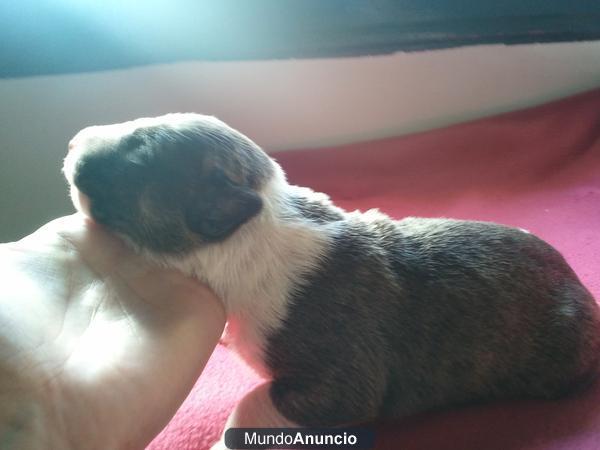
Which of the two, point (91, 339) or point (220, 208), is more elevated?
point (220, 208)

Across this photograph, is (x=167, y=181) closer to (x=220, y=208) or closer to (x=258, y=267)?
(x=220, y=208)

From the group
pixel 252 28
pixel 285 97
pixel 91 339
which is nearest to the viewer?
pixel 91 339

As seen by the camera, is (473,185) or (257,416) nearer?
(257,416)

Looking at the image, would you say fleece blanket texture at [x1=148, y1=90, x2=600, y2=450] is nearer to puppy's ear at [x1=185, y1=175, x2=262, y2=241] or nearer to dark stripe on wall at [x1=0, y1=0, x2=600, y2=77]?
dark stripe on wall at [x1=0, y1=0, x2=600, y2=77]

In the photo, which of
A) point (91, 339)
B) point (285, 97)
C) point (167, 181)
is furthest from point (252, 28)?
point (91, 339)

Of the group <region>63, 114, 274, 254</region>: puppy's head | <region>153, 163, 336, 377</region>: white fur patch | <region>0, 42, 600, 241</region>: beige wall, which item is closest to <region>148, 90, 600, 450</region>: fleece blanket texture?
<region>0, 42, 600, 241</region>: beige wall

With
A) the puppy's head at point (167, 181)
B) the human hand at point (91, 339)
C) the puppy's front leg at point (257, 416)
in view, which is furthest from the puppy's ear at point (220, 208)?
the puppy's front leg at point (257, 416)

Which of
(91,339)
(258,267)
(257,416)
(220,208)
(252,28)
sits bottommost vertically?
(257,416)

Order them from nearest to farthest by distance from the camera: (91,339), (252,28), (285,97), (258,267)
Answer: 1. (91,339)
2. (258,267)
3. (252,28)
4. (285,97)
